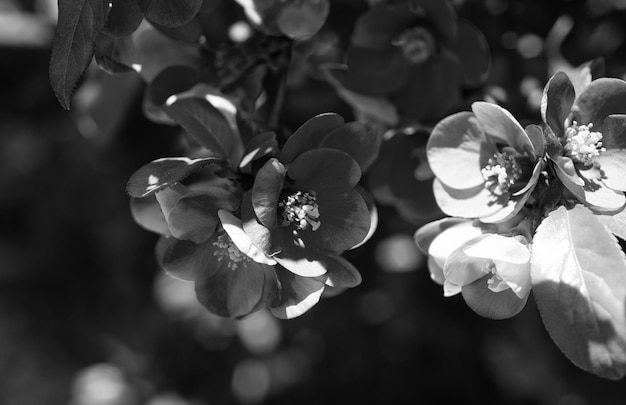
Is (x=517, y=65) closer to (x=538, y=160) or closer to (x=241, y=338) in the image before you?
(x=538, y=160)

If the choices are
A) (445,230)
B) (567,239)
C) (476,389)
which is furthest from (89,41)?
(476,389)

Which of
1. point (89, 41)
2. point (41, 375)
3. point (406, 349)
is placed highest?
point (89, 41)

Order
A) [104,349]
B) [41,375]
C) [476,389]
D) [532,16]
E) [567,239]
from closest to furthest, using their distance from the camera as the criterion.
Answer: [567,239], [532,16], [476,389], [104,349], [41,375]

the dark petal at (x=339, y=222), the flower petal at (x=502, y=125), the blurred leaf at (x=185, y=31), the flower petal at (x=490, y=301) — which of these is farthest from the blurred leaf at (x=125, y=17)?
the flower petal at (x=490, y=301)

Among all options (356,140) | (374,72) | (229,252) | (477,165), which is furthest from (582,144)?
(229,252)

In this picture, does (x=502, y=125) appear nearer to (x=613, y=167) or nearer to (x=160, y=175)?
(x=613, y=167)

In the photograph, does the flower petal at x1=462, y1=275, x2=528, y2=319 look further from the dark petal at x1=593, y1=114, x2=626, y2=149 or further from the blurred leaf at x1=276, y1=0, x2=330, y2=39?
the blurred leaf at x1=276, y1=0, x2=330, y2=39

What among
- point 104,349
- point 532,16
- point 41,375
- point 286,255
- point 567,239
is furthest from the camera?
point 41,375
